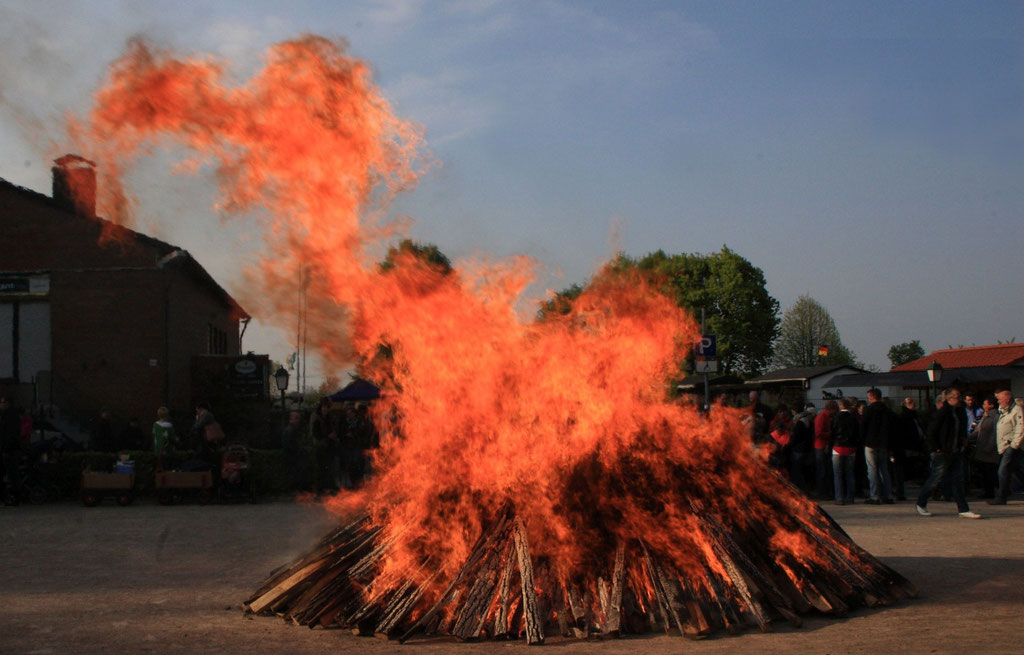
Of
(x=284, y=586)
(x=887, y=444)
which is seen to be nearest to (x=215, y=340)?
(x=887, y=444)

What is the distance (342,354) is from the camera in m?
9.87

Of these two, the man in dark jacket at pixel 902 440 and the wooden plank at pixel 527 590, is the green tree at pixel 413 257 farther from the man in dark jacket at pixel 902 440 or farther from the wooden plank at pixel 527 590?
the man in dark jacket at pixel 902 440

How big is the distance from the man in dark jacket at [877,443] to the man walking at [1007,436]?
1668mm

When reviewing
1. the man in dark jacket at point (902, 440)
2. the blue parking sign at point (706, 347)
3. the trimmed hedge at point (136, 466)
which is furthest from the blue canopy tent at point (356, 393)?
the man in dark jacket at point (902, 440)

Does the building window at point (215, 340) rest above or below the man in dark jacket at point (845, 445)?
above

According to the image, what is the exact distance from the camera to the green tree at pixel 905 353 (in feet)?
269

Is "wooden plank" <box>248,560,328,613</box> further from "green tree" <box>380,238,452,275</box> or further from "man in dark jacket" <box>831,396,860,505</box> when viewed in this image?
"man in dark jacket" <box>831,396,860,505</box>

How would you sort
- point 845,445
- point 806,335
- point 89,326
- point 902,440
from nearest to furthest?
point 845,445, point 902,440, point 89,326, point 806,335

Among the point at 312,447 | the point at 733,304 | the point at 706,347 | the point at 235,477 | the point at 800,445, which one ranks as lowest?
the point at 235,477

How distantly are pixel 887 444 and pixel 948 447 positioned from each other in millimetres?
1989

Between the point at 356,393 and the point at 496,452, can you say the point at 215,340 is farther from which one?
the point at 496,452

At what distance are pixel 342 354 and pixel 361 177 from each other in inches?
81.2

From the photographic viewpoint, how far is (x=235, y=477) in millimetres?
17031

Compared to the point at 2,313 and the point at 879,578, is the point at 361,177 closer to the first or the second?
the point at 879,578
